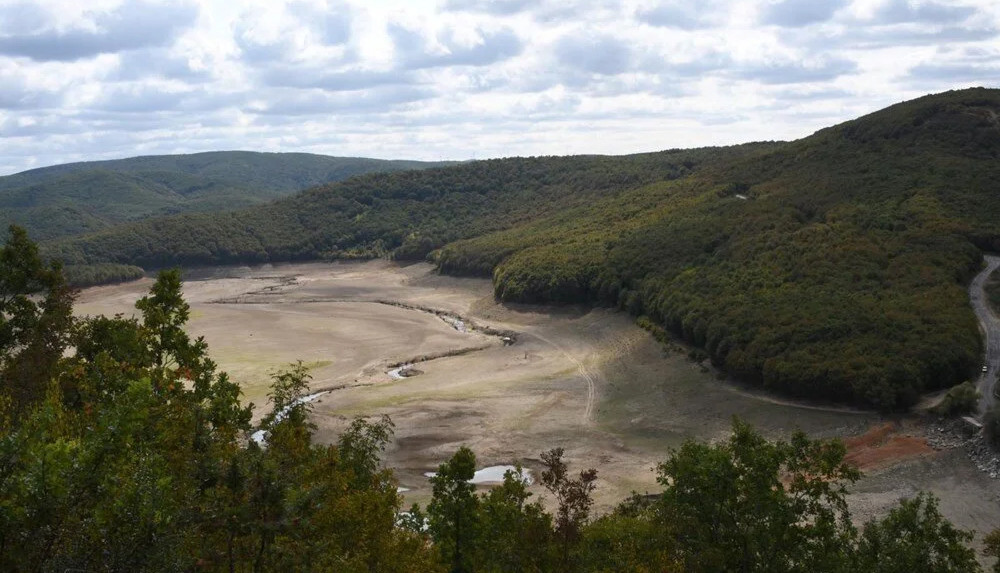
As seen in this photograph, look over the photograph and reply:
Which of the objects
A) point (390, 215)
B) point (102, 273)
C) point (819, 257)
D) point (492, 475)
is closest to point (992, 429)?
point (492, 475)

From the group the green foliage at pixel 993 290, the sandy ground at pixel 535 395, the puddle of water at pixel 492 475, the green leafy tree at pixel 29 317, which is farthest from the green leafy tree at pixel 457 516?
the green foliage at pixel 993 290

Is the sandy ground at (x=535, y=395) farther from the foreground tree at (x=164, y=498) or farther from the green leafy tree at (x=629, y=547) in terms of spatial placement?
the foreground tree at (x=164, y=498)

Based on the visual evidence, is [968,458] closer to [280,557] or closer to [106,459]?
[280,557]

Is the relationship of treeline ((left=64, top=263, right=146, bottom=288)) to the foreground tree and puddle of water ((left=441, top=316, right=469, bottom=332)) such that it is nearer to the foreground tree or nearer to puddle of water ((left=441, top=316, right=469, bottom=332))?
puddle of water ((left=441, top=316, right=469, bottom=332))

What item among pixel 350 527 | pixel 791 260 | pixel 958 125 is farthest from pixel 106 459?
pixel 958 125

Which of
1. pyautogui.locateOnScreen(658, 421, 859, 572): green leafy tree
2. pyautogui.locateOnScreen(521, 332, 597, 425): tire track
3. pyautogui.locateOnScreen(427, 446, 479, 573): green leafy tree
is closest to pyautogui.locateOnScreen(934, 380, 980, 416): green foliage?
pyautogui.locateOnScreen(521, 332, 597, 425): tire track

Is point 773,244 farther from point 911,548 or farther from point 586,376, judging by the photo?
point 911,548
